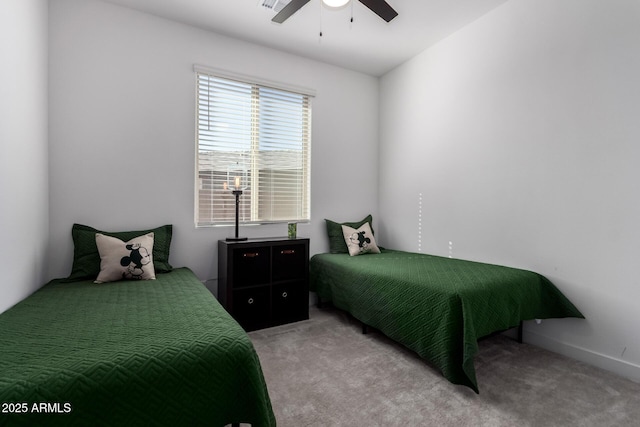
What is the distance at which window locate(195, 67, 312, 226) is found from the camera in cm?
285

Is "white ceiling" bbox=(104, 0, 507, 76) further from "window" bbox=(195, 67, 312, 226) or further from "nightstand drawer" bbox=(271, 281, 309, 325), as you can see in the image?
"nightstand drawer" bbox=(271, 281, 309, 325)

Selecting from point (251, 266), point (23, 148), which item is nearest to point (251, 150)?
point (251, 266)

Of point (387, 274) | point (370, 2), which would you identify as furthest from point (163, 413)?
point (370, 2)

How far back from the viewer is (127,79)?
98.5 inches

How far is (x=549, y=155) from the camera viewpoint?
2.26 m

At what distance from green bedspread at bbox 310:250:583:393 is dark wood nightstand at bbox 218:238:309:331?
400mm

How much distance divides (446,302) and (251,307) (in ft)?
5.31

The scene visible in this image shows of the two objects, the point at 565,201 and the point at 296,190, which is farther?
the point at 296,190

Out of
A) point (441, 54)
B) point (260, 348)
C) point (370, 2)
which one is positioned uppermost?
point (441, 54)

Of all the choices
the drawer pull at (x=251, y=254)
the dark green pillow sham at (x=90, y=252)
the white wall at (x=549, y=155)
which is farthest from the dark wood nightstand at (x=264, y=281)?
the white wall at (x=549, y=155)

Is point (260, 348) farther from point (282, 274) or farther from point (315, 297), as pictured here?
point (315, 297)

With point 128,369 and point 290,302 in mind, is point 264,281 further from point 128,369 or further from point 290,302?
point 128,369

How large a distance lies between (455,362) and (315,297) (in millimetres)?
1819

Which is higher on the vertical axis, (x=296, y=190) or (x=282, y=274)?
(x=296, y=190)
